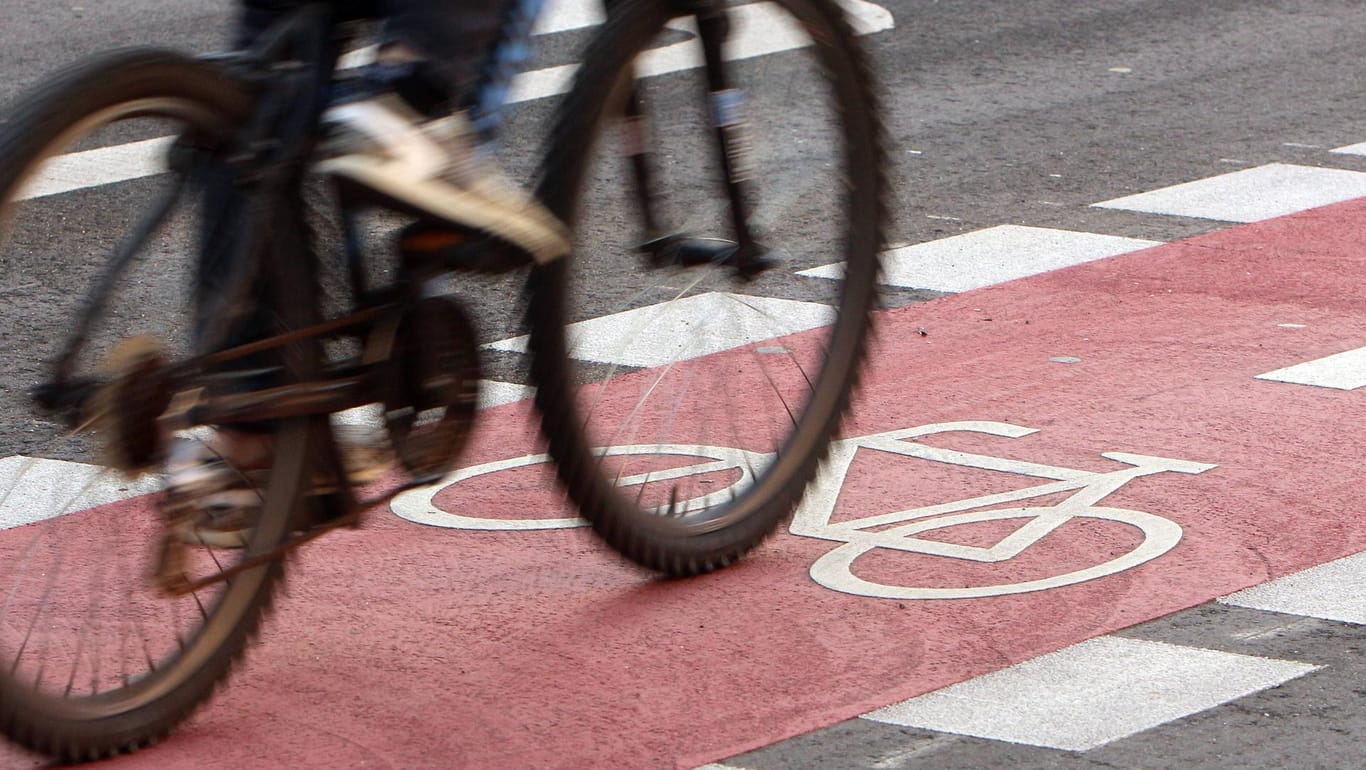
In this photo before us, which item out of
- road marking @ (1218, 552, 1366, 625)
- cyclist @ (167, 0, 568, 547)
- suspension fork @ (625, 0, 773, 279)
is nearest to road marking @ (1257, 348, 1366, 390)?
road marking @ (1218, 552, 1366, 625)

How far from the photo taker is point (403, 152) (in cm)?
341

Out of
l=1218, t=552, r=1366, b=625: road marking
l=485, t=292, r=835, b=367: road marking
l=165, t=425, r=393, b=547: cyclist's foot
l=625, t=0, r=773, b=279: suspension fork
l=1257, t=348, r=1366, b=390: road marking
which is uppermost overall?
l=625, t=0, r=773, b=279: suspension fork

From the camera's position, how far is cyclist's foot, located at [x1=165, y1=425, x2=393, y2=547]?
3330 millimetres

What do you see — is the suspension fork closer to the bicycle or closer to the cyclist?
the bicycle

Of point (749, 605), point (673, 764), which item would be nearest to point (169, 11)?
point (749, 605)

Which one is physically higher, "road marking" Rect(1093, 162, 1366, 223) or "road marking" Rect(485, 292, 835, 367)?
"road marking" Rect(485, 292, 835, 367)

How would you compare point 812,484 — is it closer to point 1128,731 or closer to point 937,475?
point 937,475

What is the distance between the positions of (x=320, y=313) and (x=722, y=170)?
38.5 inches

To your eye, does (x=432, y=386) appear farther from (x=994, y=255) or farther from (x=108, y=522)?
(x=994, y=255)

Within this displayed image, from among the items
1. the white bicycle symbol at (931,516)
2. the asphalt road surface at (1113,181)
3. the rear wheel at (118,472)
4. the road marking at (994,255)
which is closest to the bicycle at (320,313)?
the rear wheel at (118,472)

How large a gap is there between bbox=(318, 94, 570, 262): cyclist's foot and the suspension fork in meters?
0.40

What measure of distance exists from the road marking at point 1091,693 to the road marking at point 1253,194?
11.5 ft

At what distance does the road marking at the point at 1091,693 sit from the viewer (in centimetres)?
346

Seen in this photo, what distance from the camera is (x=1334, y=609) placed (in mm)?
3918
